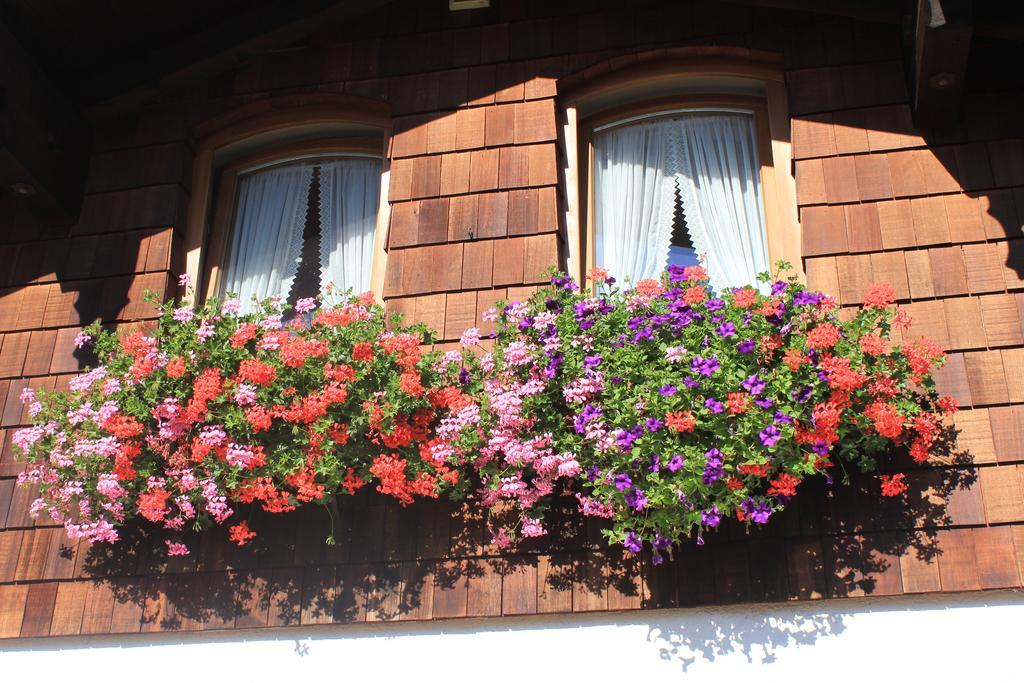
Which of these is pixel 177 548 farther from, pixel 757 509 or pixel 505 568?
pixel 757 509

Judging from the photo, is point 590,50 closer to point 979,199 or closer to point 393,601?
point 979,199

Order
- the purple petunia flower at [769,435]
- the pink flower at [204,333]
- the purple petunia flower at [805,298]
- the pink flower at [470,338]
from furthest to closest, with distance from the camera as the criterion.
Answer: the pink flower at [204,333], the pink flower at [470,338], the purple petunia flower at [805,298], the purple petunia flower at [769,435]

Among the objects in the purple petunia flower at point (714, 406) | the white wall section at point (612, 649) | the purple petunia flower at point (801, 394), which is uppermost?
the purple petunia flower at point (801, 394)

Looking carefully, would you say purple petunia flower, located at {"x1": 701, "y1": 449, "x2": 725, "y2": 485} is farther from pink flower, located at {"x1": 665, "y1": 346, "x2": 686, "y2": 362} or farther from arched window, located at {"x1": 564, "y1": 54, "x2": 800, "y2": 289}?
arched window, located at {"x1": 564, "y1": 54, "x2": 800, "y2": 289}

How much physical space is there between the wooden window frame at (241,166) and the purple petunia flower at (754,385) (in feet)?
8.63

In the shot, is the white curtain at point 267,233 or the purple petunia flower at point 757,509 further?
the white curtain at point 267,233

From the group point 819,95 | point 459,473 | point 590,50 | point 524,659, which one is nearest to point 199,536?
point 459,473

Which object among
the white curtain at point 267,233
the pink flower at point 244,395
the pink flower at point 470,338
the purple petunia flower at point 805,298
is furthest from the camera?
the white curtain at point 267,233

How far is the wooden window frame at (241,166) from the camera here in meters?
6.32

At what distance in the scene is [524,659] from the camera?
4.68m

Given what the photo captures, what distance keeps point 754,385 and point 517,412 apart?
939 millimetres

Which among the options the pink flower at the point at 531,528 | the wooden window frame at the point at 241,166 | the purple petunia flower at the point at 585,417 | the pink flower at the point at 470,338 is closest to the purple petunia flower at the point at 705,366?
the purple petunia flower at the point at 585,417

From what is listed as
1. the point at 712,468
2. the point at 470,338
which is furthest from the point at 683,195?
the point at 712,468

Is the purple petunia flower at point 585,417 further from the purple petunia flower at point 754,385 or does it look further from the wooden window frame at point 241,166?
the wooden window frame at point 241,166
